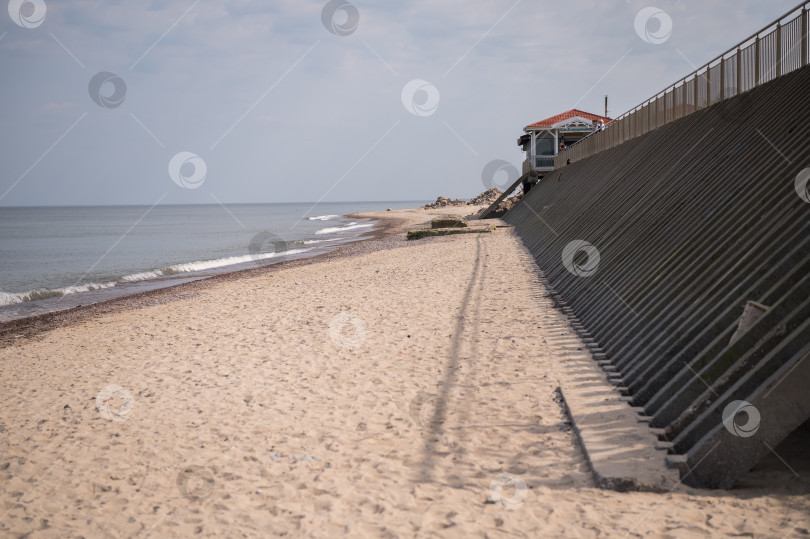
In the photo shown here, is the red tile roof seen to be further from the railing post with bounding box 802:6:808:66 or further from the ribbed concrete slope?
the railing post with bounding box 802:6:808:66

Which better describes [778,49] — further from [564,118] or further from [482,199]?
[482,199]

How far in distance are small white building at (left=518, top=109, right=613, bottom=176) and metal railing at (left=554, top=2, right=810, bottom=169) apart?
25546 mm

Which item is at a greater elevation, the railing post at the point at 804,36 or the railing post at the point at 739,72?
the railing post at the point at 739,72

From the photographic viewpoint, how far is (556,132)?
43.8m

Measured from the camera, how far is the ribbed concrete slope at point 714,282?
4.20 meters

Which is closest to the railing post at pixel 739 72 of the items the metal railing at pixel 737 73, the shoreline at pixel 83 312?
the metal railing at pixel 737 73

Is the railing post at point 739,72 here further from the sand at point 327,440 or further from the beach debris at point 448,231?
the beach debris at point 448,231

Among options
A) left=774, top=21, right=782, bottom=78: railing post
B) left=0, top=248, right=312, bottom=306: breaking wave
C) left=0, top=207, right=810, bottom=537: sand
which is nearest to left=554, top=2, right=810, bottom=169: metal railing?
left=774, top=21, right=782, bottom=78: railing post

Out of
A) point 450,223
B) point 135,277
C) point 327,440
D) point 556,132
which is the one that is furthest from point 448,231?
point 327,440

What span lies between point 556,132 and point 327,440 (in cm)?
4122

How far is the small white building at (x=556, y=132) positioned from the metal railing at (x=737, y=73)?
25546 millimetres

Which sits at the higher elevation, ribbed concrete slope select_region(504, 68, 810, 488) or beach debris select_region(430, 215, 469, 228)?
beach debris select_region(430, 215, 469, 228)

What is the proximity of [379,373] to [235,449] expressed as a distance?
2.47 metres

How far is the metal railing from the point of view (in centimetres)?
871
